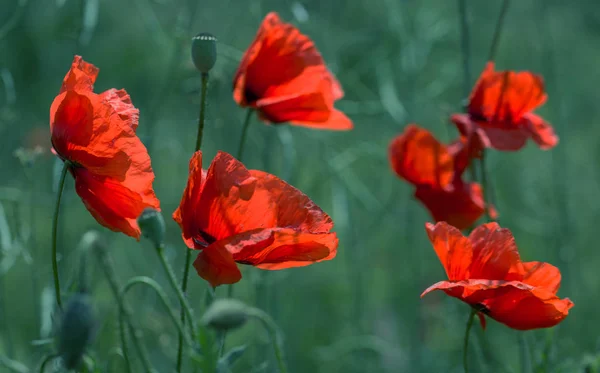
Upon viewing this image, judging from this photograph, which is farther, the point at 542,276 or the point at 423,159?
the point at 423,159

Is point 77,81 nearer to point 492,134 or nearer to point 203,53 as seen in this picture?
point 203,53

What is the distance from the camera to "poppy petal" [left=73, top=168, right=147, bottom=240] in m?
0.71

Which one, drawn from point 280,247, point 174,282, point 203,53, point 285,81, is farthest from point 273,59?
point 174,282

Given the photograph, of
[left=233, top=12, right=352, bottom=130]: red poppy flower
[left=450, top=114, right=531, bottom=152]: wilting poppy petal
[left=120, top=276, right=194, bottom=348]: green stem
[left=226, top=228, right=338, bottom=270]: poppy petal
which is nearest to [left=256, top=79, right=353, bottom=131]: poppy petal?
[left=233, top=12, right=352, bottom=130]: red poppy flower

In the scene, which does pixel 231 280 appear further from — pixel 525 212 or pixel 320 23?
pixel 525 212

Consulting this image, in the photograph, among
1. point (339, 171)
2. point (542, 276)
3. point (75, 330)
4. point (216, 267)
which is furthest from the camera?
point (339, 171)

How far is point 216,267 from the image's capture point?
2.19ft

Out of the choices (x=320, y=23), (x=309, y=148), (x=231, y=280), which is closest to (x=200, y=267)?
(x=231, y=280)

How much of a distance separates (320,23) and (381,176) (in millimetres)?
913

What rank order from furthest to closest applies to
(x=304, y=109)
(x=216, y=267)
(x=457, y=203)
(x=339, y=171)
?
(x=339, y=171) < (x=457, y=203) < (x=304, y=109) < (x=216, y=267)

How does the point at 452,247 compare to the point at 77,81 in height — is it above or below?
below

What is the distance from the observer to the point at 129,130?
2.27 ft

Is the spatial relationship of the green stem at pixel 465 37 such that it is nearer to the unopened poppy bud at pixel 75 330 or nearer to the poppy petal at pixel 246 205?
the poppy petal at pixel 246 205

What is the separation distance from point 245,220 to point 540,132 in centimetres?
54
